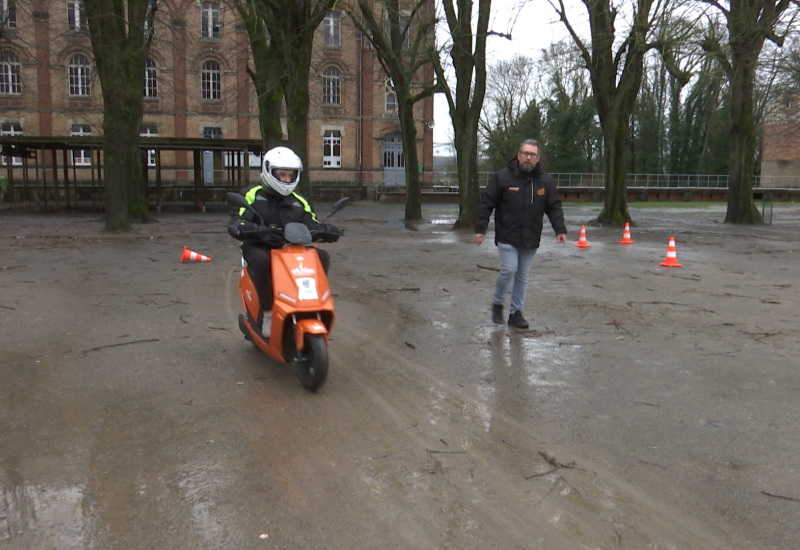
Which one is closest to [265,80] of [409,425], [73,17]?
[409,425]

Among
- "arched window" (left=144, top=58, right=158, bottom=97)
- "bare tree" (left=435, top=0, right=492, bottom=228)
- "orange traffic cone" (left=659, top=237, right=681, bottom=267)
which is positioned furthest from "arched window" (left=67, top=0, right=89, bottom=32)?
"orange traffic cone" (left=659, top=237, right=681, bottom=267)

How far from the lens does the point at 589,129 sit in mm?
57594

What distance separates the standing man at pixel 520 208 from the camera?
7.57m

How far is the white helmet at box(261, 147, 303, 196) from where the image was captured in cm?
566

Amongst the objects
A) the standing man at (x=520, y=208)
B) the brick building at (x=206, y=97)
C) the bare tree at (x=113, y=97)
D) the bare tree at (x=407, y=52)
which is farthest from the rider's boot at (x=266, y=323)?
the brick building at (x=206, y=97)

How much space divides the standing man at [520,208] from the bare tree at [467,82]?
1361 centimetres

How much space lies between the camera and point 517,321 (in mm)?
7801

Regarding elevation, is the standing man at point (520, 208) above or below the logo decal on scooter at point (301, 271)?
above

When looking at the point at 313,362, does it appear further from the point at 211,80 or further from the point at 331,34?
the point at 331,34

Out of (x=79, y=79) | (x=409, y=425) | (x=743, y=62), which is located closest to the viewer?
(x=409, y=425)

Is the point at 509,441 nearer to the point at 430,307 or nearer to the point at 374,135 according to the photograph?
the point at 430,307

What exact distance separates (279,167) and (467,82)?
1646cm

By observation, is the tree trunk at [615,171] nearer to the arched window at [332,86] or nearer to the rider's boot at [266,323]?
the rider's boot at [266,323]

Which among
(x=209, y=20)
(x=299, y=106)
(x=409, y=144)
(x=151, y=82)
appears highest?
(x=209, y=20)
